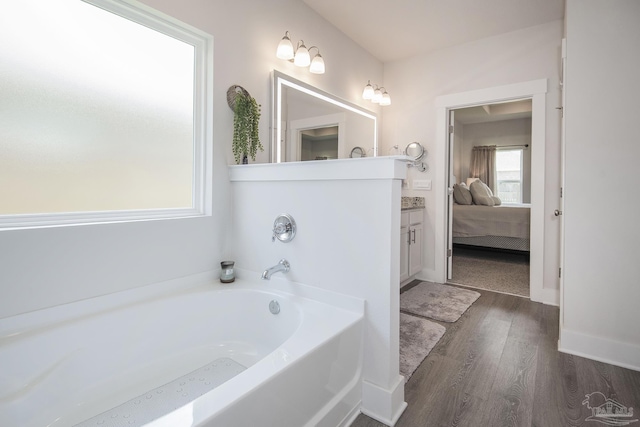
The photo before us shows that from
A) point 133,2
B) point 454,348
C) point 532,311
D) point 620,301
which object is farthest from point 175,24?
point 532,311

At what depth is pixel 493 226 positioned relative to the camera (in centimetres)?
439

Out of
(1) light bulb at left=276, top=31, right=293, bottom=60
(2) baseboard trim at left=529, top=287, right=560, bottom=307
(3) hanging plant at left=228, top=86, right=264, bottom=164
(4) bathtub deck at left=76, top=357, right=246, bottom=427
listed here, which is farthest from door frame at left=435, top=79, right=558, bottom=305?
(4) bathtub deck at left=76, top=357, right=246, bottom=427

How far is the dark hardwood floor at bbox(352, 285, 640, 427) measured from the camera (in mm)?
1414

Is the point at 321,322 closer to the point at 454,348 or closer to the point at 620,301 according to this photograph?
the point at 454,348

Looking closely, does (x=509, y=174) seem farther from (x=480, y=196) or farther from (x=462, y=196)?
(x=462, y=196)

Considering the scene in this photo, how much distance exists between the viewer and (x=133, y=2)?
1.58 meters

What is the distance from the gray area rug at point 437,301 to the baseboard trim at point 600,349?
69 centimetres

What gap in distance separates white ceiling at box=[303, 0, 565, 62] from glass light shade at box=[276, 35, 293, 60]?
61cm

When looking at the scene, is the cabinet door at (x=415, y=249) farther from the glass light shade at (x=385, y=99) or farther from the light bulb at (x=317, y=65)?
the light bulb at (x=317, y=65)

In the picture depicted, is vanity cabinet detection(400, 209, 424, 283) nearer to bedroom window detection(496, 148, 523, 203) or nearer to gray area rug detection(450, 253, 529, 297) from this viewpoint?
gray area rug detection(450, 253, 529, 297)

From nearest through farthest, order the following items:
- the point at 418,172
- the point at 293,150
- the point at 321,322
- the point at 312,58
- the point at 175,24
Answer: the point at 321,322 < the point at 175,24 < the point at 293,150 < the point at 312,58 < the point at 418,172

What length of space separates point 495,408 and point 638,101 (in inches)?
72.6

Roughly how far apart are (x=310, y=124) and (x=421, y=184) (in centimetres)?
154

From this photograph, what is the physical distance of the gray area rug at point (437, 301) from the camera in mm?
2576
